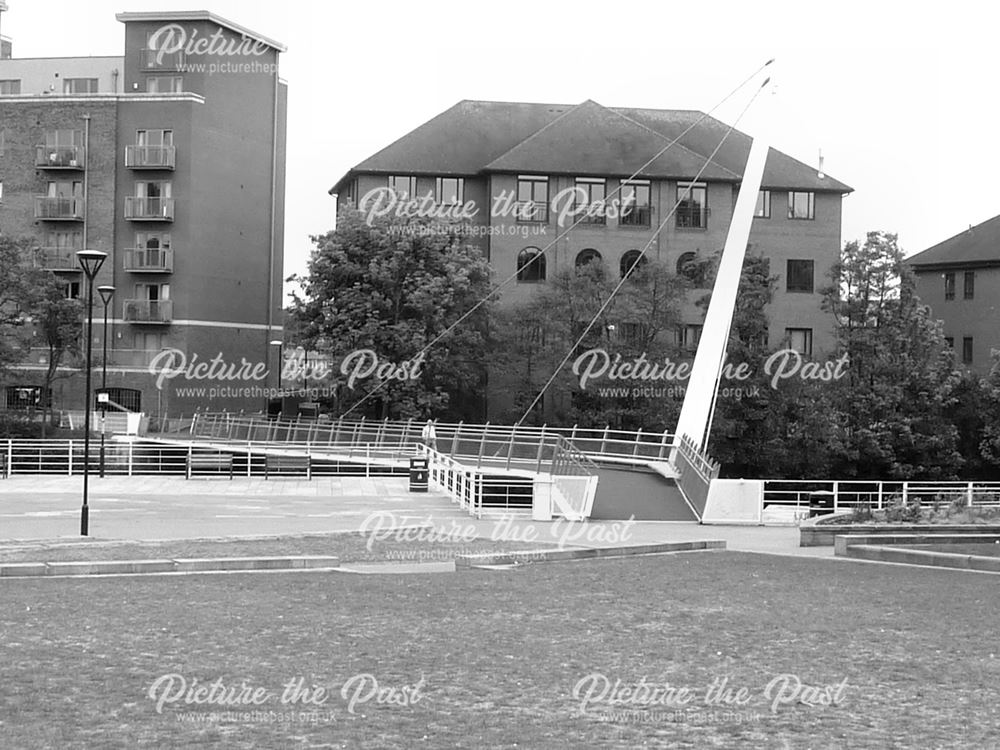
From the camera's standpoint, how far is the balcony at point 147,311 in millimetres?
73250

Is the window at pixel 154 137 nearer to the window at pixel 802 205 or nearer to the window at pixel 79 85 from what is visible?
the window at pixel 79 85

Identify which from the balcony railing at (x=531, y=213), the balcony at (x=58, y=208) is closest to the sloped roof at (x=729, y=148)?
the balcony railing at (x=531, y=213)

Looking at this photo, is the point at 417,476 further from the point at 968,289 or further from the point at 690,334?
the point at 968,289

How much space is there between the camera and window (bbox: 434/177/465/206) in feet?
265

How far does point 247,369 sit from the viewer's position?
76.9 meters

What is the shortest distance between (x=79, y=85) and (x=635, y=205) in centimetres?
3528

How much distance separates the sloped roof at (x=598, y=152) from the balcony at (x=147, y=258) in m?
A: 17.8

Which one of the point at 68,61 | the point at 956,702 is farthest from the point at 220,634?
the point at 68,61

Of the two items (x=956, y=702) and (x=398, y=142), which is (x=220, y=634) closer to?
(x=956, y=702)

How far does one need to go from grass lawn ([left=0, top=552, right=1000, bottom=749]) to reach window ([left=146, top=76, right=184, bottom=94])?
62.2 meters

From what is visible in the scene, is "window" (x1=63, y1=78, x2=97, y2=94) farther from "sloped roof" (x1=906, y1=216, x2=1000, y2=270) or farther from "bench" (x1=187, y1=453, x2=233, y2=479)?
"sloped roof" (x1=906, y1=216, x2=1000, y2=270)

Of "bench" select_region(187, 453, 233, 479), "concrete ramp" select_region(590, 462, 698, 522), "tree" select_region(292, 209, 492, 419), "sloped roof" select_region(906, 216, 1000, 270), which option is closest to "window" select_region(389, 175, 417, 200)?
"tree" select_region(292, 209, 492, 419)

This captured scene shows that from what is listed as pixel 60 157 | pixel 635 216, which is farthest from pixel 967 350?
pixel 60 157

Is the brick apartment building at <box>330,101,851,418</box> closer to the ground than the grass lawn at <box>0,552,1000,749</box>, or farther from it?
farther from it
